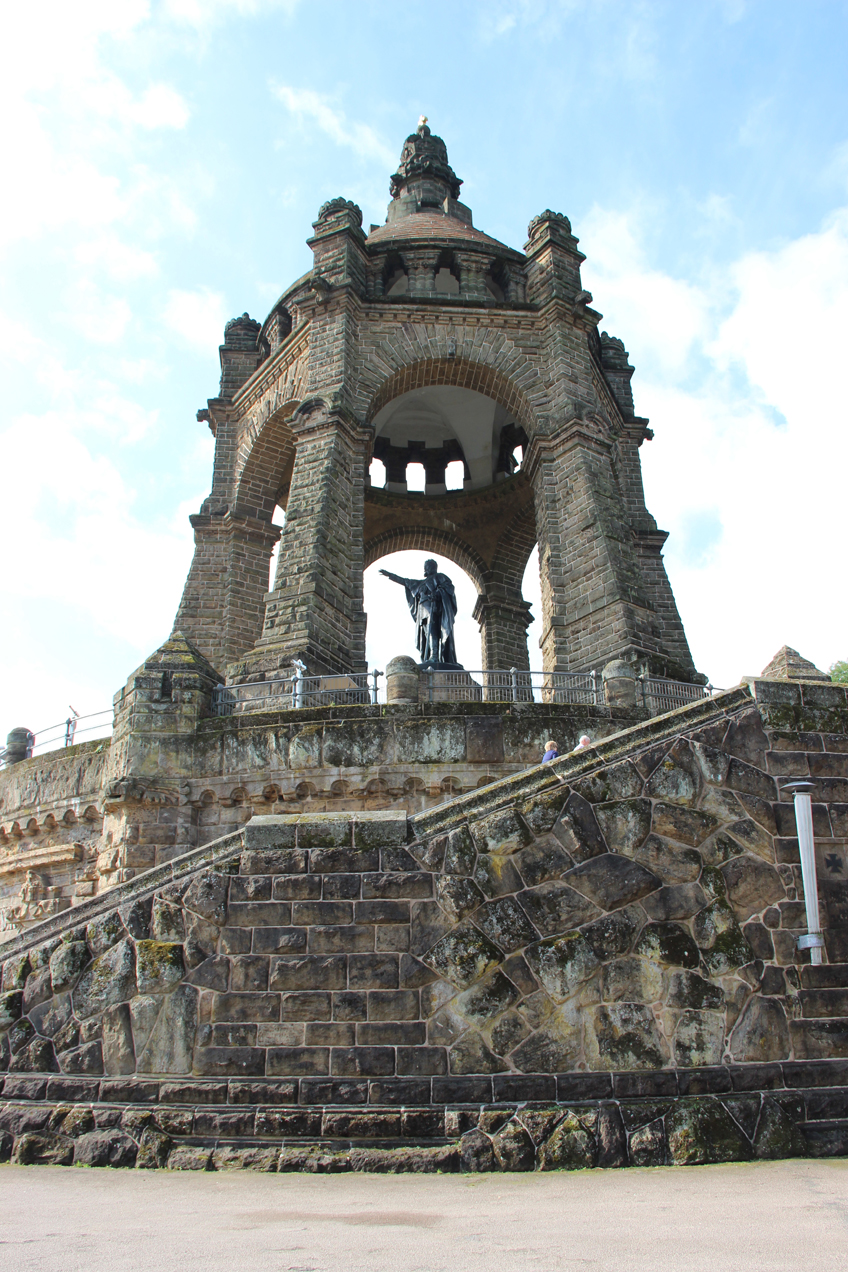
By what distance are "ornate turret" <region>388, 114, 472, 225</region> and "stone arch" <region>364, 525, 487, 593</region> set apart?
1099 centimetres

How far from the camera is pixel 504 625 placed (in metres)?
23.2

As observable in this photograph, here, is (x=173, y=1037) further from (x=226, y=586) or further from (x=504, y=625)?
(x=504, y=625)

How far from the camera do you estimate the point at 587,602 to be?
50.8 feet

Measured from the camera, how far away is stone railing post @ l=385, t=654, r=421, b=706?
10.7 m

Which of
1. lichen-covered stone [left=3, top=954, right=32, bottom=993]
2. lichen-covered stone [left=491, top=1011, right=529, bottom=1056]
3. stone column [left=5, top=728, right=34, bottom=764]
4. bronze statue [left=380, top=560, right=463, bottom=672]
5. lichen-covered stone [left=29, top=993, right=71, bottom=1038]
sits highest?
bronze statue [left=380, top=560, right=463, bottom=672]

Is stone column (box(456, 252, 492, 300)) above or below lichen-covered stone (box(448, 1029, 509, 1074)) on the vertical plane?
above

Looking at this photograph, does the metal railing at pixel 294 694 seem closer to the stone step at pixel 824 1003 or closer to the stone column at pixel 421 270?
the stone step at pixel 824 1003

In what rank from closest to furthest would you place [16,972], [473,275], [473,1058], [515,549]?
1. [473,1058]
2. [16,972]
3. [473,275]
4. [515,549]

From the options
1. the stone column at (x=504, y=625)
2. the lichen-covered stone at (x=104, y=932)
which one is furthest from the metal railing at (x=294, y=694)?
the stone column at (x=504, y=625)

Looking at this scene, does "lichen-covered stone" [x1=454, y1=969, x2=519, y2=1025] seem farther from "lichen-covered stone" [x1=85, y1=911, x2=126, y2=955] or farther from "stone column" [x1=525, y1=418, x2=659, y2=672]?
"stone column" [x1=525, y1=418, x2=659, y2=672]

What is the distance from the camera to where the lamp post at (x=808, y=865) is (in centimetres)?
568

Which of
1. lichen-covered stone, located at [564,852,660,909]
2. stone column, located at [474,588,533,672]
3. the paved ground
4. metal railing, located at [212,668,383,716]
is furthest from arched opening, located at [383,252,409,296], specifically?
the paved ground

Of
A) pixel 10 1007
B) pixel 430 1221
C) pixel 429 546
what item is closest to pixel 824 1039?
pixel 430 1221

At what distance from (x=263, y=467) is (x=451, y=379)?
493 cm
